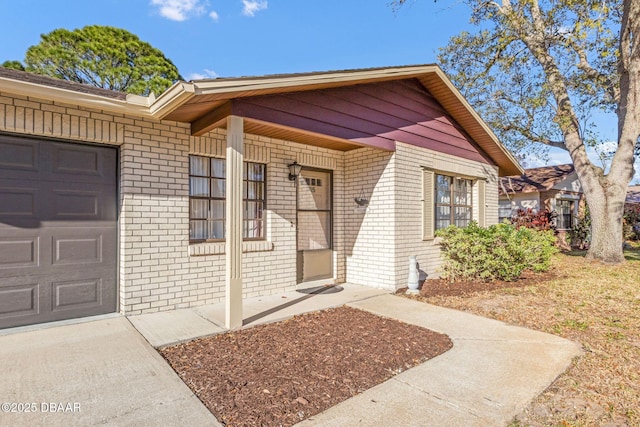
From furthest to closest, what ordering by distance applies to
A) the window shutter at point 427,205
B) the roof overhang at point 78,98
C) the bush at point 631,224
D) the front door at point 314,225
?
the bush at point 631,224
the window shutter at point 427,205
the front door at point 314,225
the roof overhang at point 78,98

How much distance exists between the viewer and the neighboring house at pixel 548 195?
566 inches

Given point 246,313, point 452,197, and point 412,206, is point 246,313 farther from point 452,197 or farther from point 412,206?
point 452,197

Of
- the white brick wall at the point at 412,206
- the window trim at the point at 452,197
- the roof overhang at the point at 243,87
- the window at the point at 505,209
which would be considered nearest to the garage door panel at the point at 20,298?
the roof overhang at the point at 243,87

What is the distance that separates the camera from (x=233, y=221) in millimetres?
4051

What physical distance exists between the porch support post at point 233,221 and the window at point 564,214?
15406 millimetres

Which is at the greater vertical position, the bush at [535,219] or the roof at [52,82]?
the roof at [52,82]

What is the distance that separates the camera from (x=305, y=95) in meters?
4.85

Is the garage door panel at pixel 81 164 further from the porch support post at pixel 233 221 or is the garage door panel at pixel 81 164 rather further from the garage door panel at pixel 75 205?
the porch support post at pixel 233 221

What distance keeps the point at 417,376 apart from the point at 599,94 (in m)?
13.1

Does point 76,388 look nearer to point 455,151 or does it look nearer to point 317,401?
point 317,401

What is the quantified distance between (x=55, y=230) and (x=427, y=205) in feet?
20.8

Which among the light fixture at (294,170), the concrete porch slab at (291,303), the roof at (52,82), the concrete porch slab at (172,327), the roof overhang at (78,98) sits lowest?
the concrete porch slab at (291,303)

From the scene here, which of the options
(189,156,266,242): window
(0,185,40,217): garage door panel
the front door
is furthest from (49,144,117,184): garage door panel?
the front door

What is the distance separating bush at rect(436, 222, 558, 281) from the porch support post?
4.81m
